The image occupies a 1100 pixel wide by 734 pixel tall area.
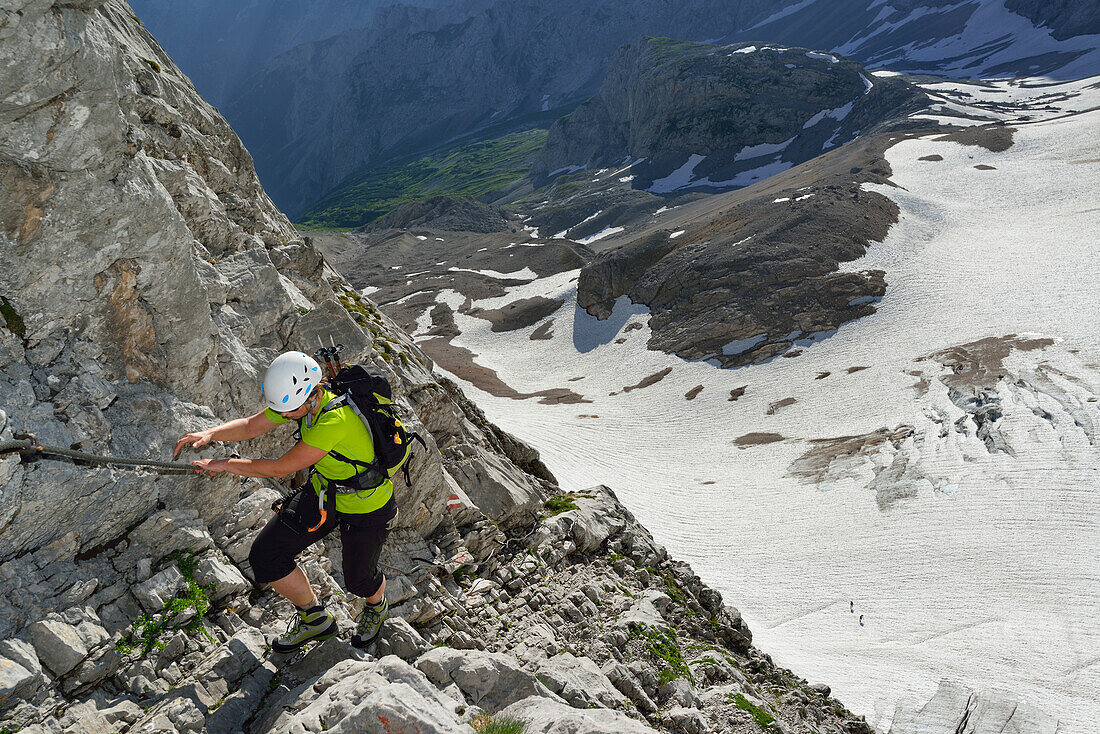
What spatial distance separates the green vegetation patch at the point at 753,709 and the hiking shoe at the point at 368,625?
741 cm

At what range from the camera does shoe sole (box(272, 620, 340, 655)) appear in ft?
25.6

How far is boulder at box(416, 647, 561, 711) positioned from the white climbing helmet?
3.84m

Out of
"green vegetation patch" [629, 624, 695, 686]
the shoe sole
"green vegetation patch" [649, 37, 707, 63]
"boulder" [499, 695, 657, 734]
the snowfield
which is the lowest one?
the snowfield

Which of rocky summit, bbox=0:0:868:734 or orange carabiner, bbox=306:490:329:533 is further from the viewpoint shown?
orange carabiner, bbox=306:490:329:533

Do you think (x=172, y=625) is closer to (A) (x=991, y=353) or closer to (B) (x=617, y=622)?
(B) (x=617, y=622)

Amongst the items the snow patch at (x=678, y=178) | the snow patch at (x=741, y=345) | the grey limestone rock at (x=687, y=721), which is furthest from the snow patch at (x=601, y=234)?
the grey limestone rock at (x=687, y=721)

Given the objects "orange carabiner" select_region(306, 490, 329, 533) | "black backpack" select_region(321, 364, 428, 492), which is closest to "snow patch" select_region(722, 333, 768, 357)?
"black backpack" select_region(321, 364, 428, 492)

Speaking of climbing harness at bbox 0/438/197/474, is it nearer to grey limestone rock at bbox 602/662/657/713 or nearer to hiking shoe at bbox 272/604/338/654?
hiking shoe at bbox 272/604/338/654

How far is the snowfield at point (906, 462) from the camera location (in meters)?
22.8

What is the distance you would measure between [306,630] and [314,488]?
6.36 feet

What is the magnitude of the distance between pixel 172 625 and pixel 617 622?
8605 mm

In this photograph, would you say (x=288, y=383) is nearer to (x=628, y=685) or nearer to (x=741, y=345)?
(x=628, y=685)

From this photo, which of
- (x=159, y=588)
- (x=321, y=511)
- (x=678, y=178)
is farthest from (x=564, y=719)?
(x=678, y=178)

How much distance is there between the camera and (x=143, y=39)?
43.8 ft
